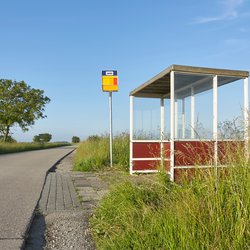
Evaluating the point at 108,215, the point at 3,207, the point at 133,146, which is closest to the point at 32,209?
the point at 3,207

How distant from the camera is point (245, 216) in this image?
3.03 metres

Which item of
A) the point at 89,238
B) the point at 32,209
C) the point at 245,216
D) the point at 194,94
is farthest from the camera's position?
the point at 194,94

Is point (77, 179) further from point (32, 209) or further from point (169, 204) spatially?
point (169, 204)

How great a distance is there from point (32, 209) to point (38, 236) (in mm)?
1274

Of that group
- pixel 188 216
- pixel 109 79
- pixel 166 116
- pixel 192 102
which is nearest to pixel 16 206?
pixel 188 216

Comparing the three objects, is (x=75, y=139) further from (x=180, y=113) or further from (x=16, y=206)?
(x=16, y=206)

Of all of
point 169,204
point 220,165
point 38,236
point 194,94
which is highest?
point 194,94

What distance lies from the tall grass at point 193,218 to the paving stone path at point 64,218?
0.26 metres

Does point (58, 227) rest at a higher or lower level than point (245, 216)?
lower

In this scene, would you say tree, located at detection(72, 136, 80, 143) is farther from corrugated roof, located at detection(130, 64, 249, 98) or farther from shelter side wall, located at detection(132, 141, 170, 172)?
corrugated roof, located at detection(130, 64, 249, 98)

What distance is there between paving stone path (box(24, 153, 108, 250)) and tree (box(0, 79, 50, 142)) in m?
32.7

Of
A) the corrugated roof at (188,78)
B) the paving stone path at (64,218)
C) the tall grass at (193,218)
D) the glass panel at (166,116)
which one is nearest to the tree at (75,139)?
the glass panel at (166,116)

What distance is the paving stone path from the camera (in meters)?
4.27

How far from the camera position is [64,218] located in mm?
5246
